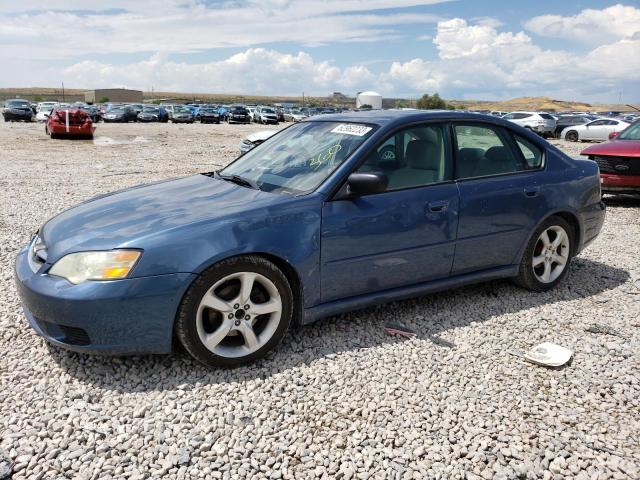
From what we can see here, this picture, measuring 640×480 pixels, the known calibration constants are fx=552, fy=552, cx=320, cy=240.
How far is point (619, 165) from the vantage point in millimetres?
9109

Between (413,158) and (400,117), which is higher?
(400,117)

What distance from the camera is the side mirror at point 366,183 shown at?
3523mm

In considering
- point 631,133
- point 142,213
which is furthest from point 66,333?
point 631,133

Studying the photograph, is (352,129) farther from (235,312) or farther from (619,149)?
(619,149)

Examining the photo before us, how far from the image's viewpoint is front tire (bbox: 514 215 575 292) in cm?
464

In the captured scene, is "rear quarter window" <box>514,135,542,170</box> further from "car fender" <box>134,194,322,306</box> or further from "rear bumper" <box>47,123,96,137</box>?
"rear bumper" <box>47,123,96,137</box>

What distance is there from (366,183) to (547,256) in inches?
84.5

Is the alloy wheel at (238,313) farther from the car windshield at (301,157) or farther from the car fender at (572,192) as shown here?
the car fender at (572,192)

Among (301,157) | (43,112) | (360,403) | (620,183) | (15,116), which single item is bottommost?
(360,403)

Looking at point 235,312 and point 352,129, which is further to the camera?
point 352,129

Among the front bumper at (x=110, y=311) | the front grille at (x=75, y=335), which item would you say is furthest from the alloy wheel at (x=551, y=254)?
the front grille at (x=75, y=335)

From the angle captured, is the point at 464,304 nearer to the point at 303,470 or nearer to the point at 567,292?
the point at 567,292

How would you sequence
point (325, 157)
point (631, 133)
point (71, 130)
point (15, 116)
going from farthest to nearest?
point (15, 116) < point (71, 130) < point (631, 133) < point (325, 157)

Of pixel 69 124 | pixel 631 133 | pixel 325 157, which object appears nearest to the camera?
pixel 325 157
